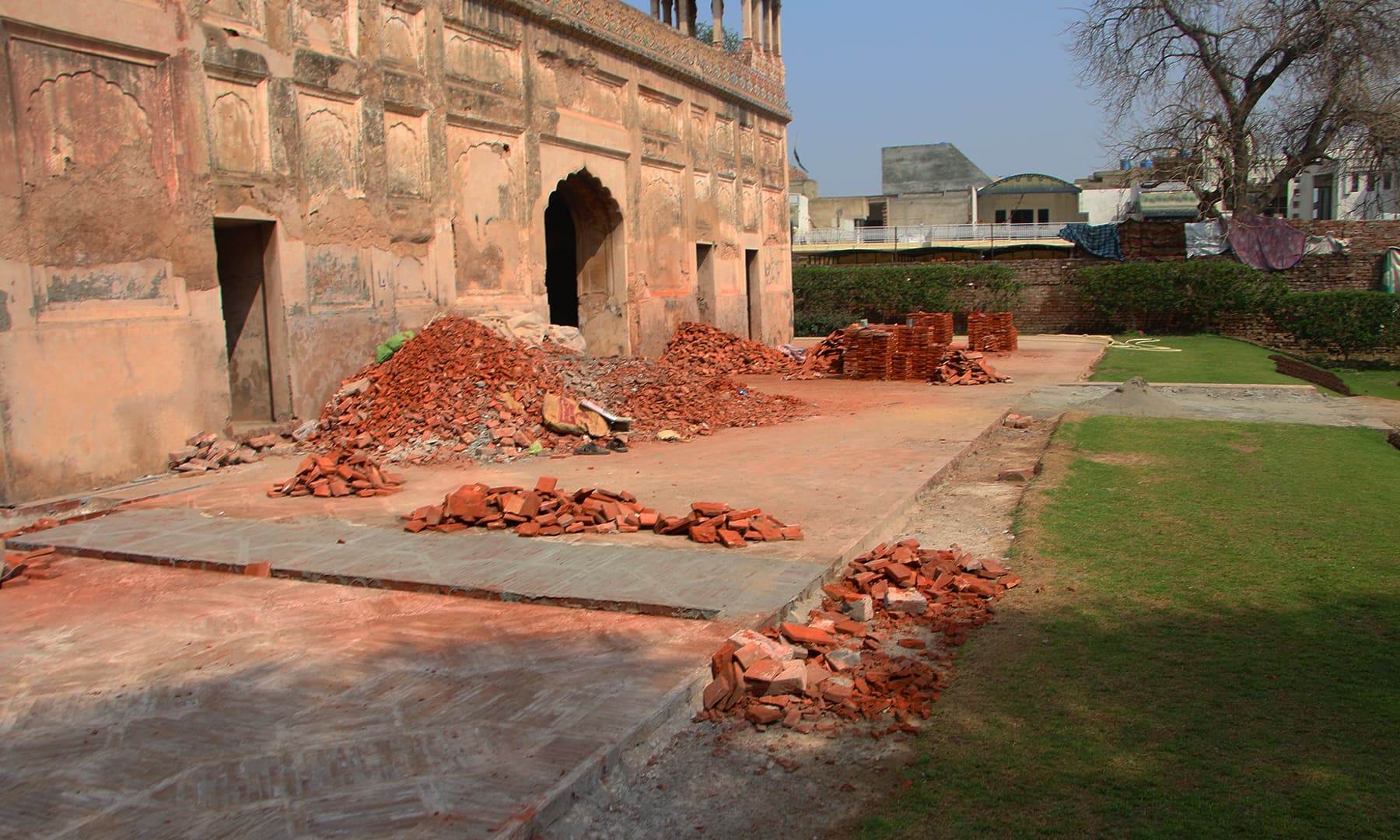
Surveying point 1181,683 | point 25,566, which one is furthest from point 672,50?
point 1181,683

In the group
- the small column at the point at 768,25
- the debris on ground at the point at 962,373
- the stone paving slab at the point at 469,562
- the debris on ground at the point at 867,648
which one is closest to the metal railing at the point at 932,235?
the small column at the point at 768,25

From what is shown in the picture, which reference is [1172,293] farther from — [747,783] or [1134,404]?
[747,783]

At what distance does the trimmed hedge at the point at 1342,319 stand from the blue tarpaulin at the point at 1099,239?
17.9 ft

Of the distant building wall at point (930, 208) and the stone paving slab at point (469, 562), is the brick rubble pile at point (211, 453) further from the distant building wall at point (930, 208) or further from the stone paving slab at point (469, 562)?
the distant building wall at point (930, 208)

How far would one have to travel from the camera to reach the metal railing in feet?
147

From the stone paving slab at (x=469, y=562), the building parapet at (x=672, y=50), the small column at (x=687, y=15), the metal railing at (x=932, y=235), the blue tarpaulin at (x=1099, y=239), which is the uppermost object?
the small column at (x=687, y=15)

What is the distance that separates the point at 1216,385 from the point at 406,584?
47.8 ft

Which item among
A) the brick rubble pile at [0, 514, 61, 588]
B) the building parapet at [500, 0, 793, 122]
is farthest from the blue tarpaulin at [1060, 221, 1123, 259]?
the brick rubble pile at [0, 514, 61, 588]

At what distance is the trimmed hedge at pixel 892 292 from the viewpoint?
3294 cm

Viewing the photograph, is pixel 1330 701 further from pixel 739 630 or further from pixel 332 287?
pixel 332 287

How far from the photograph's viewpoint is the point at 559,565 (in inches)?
234

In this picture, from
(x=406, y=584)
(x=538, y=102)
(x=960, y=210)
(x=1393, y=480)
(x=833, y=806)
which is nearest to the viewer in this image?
(x=833, y=806)

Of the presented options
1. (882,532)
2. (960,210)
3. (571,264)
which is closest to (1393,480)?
(882,532)

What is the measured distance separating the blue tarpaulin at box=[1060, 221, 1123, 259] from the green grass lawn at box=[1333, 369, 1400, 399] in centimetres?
978
